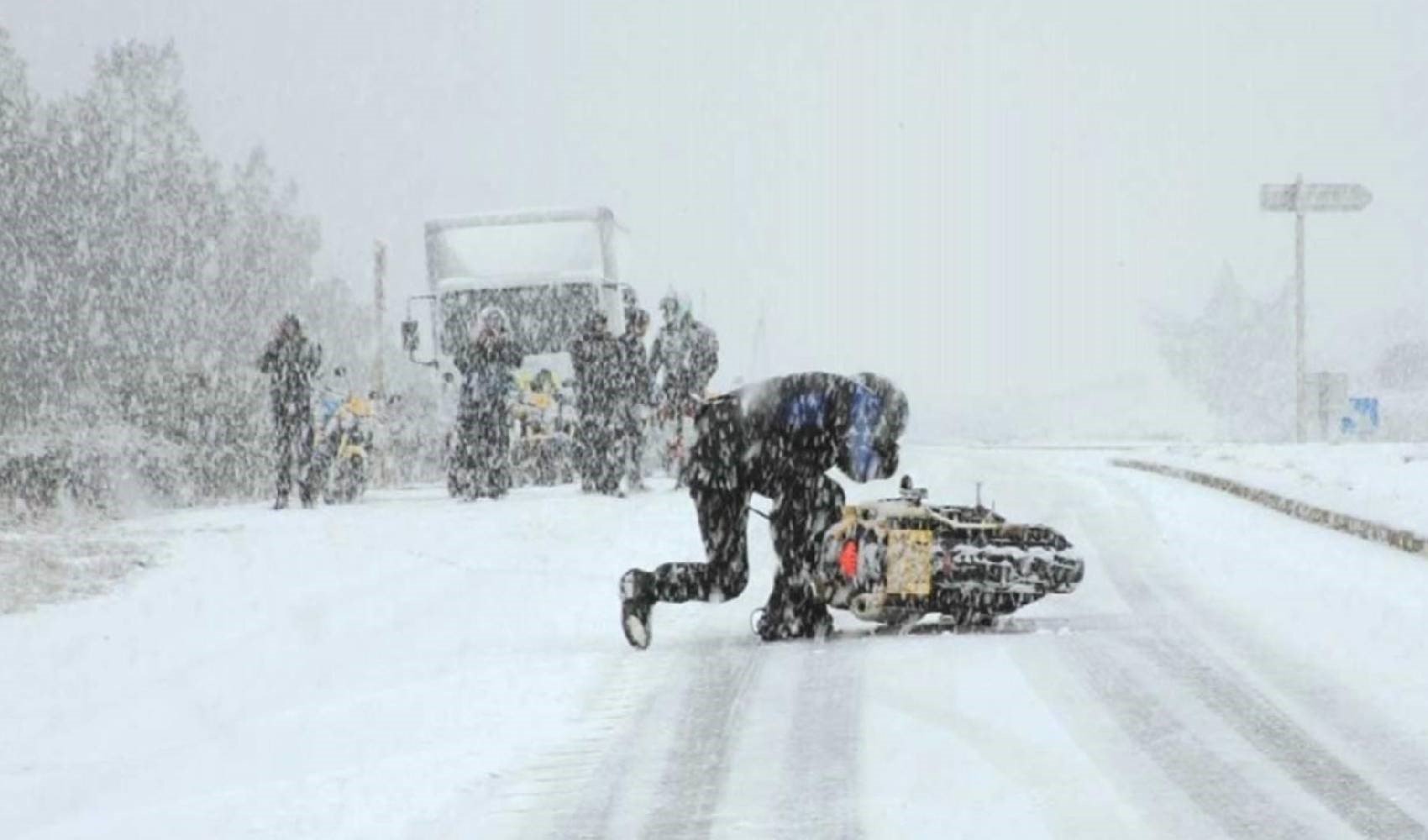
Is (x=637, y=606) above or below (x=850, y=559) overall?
below

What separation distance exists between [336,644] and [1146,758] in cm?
518

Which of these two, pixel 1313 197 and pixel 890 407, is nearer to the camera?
pixel 890 407

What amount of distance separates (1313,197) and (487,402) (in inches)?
659

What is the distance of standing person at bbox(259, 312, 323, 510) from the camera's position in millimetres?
21281

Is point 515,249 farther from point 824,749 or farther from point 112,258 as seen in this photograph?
point 112,258

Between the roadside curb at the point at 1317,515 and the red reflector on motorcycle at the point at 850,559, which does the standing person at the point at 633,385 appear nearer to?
the roadside curb at the point at 1317,515

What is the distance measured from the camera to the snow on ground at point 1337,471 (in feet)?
53.6

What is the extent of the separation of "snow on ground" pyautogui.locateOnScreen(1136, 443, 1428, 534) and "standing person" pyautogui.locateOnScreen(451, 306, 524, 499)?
7226mm

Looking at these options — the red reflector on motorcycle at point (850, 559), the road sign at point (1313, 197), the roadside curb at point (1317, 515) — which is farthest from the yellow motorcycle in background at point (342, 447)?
the road sign at point (1313, 197)

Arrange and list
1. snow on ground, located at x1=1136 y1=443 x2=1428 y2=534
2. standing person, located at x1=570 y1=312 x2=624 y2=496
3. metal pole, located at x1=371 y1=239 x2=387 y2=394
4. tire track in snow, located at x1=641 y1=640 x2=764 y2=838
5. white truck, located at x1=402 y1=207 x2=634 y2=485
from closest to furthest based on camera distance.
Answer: tire track in snow, located at x1=641 y1=640 x2=764 y2=838 → snow on ground, located at x1=1136 y1=443 x2=1428 y2=534 → standing person, located at x1=570 y1=312 x2=624 y2=496 → white truck, located at x1=402 y1=207 x2=634 y2=485 → metal pole, located at x1=371 y1=239 x2=387 y2=394

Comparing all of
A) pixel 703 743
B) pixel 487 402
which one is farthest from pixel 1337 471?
pixel 703 743

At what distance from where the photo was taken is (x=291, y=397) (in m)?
21.6

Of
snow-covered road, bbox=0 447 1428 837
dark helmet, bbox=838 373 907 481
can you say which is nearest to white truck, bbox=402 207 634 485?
snow-covered road, bbox=0 447 1428 837

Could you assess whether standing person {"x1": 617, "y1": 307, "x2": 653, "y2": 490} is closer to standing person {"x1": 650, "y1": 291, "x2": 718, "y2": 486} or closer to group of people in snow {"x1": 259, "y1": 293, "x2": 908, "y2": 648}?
standing person {"x1": 650, "y1": 291, "x2": 718, "y2": 486}
